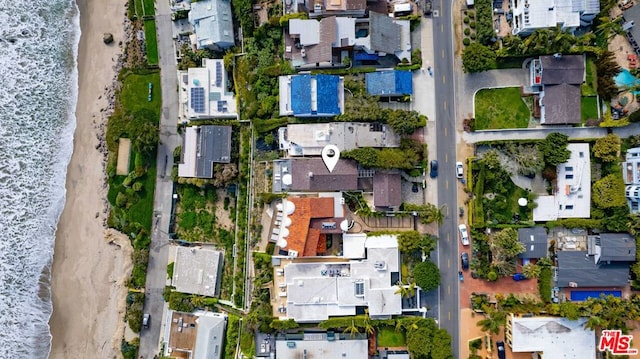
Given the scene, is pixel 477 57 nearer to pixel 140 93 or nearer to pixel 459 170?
pixel 459 170

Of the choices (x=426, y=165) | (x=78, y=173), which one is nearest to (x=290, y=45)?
(x=426, y=165)

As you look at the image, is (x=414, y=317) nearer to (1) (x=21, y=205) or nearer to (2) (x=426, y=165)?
(2) (x=426, y=165)

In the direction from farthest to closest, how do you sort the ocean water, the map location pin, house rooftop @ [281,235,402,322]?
1. the ocean water
2. the map location pin
3. house rooftop @ [281,235,402,322]

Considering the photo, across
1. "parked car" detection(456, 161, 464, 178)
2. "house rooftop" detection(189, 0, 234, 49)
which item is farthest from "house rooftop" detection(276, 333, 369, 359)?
"house rooftop" detection(189, 0, 234, 49)

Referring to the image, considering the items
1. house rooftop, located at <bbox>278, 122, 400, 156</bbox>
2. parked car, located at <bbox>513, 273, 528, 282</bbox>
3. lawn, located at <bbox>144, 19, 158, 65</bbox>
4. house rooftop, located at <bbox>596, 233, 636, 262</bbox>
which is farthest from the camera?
lawn, located at <bbox>144, 19, 158, 65</bbox>

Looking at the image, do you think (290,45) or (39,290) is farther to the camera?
(39,290)

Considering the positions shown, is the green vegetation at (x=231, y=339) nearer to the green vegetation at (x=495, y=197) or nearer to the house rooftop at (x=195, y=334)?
the house rooftop at (x=195, y=334)

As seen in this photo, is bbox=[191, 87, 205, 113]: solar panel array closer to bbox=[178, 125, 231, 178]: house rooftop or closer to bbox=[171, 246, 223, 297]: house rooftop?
bbox=[178, 125, 231, 178]: house rooftop
